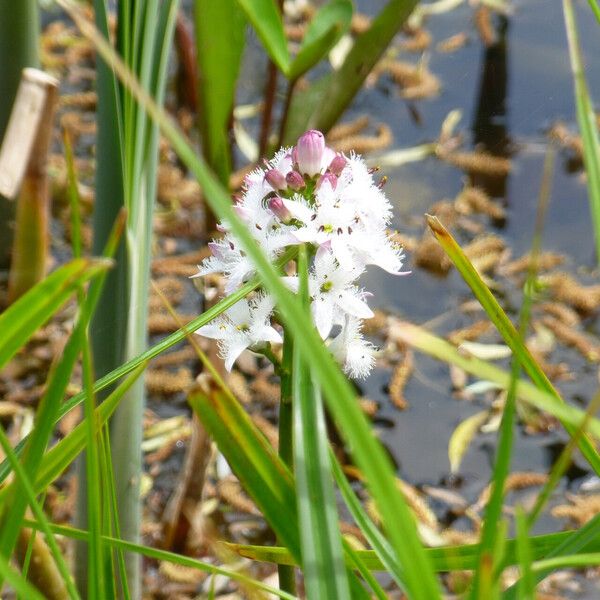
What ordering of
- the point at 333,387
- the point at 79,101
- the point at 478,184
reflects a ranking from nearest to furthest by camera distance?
the point at 333,387
the point at 478,184
the point at 79,101

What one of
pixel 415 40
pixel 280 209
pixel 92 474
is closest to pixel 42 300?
pixel 92 474

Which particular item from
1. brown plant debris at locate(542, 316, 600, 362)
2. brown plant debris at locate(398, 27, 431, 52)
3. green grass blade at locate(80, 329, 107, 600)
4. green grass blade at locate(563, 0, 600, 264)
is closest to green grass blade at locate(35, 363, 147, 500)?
green grass blade at locate(80, 329, 107, 600)

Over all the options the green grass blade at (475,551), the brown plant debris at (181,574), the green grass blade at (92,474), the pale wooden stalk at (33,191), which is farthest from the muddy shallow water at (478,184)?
the green grass blade at (92,474)

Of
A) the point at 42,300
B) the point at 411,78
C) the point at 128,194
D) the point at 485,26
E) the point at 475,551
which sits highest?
the point at 485,26

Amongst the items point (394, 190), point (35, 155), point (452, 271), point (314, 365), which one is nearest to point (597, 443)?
point (452, 271)

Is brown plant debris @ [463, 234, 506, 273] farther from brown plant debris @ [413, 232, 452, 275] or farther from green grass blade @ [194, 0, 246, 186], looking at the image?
green grass blade @ [194, 0, 246, 186]

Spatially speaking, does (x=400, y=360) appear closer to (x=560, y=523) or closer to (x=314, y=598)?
(x=560, y=523)

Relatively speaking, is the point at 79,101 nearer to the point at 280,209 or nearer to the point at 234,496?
the point at 234,496
